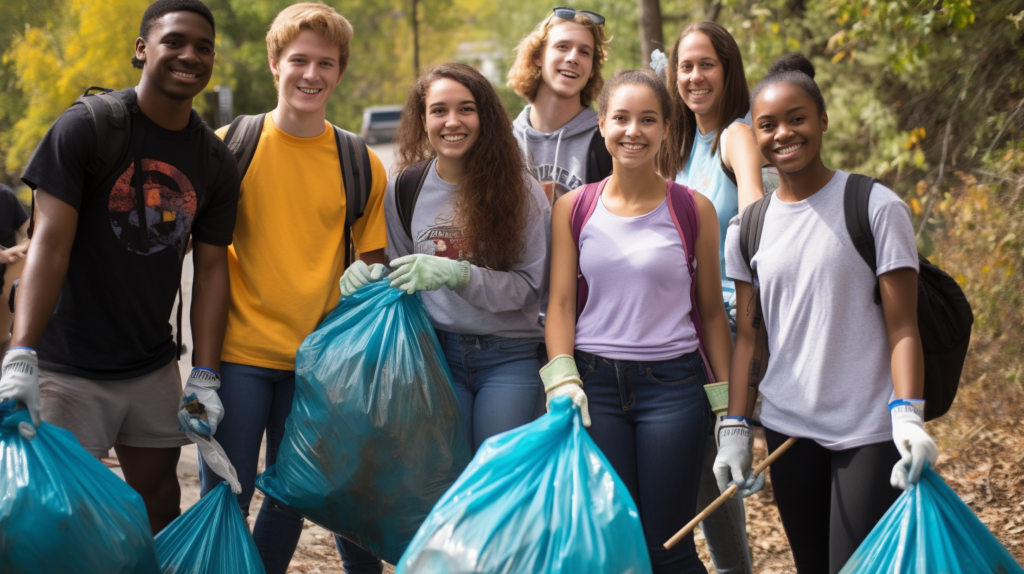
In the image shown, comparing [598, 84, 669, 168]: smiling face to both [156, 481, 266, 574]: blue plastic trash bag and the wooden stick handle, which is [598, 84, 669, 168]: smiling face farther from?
[156, 481, 266, 574]: blue plastic trash bag

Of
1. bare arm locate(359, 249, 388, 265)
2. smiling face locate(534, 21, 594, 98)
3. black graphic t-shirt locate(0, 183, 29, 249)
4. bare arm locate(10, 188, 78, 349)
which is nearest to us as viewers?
bare arm locate(10, 188, 78, 349)

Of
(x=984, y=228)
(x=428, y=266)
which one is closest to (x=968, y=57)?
(x=984, y=228)

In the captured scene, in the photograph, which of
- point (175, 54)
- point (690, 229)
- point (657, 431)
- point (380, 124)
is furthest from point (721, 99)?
point (380, 124)

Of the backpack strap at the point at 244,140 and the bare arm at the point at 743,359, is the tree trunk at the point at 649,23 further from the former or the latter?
the bare arm at the point at 743,359

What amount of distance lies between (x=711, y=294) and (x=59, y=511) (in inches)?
72.8

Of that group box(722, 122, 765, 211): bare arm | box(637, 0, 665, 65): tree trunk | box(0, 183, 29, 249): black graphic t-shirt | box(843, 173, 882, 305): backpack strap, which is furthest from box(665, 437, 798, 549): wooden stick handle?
box(637, 0, 665, 65): tree trunk

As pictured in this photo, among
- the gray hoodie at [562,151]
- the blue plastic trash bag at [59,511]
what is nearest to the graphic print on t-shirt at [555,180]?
the gray hoodie at [562,151]

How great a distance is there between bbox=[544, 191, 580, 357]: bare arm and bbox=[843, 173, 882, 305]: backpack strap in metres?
0.78

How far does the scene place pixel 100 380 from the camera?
254 centimetres

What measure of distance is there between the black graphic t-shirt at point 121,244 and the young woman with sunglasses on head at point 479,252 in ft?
2.18

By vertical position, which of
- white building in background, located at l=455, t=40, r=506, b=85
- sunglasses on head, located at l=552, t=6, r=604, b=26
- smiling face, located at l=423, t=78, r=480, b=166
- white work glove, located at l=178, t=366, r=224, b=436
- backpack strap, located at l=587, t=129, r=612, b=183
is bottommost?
white work glove, located at l=178, t=366, r=224, b=436

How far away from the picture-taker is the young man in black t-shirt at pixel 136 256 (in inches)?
93.4

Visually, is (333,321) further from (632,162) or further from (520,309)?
(632,162)

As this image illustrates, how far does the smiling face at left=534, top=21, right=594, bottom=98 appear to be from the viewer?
11.0 ft
